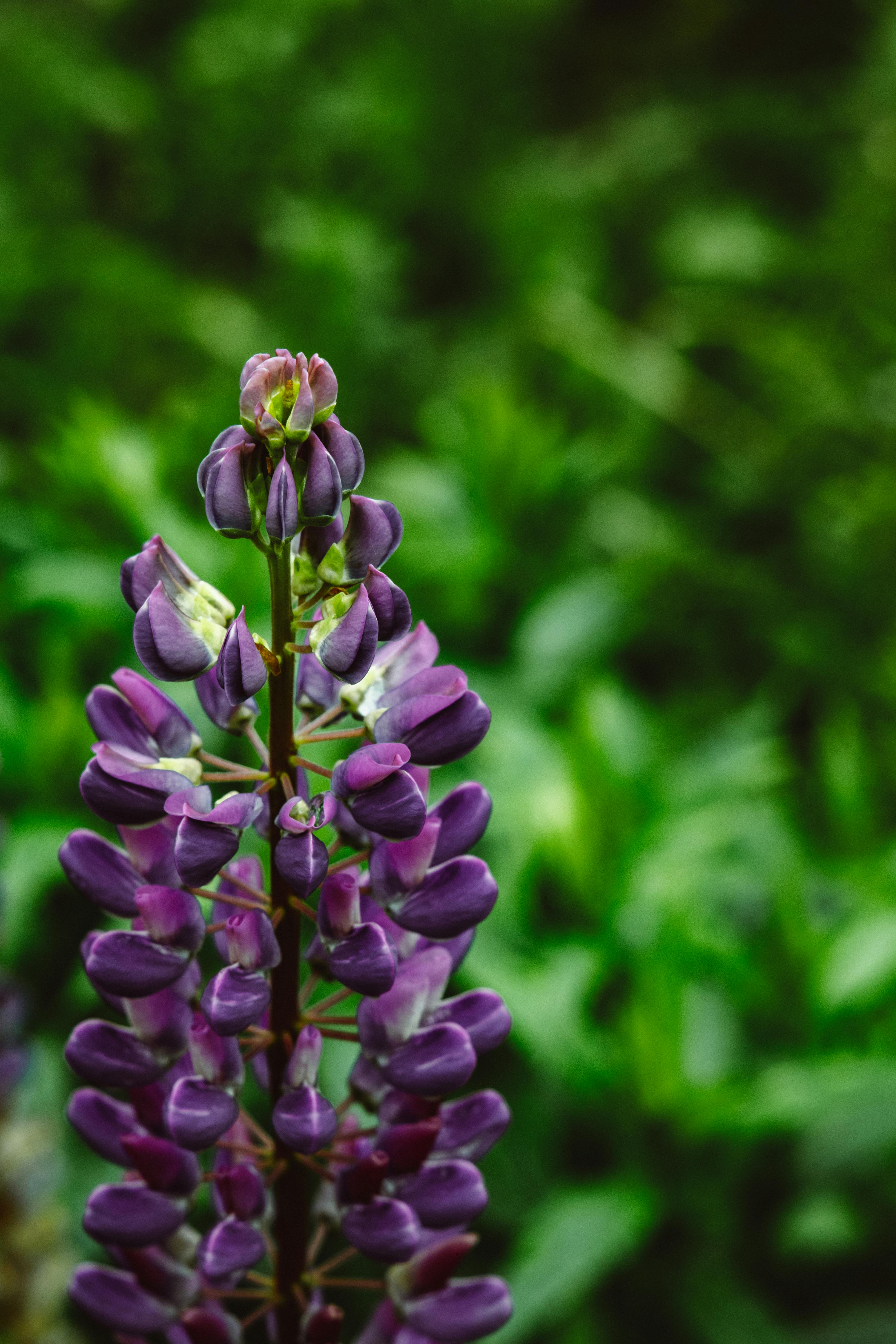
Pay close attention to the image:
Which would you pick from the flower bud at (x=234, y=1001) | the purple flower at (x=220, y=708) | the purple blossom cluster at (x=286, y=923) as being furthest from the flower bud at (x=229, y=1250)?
the purple flower at (x=220, y=708)

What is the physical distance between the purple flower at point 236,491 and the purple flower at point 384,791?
10cm

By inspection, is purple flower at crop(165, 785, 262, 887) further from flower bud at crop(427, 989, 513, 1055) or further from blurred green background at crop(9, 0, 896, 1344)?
blurred green background at crop(9, 0, 896, 1344)

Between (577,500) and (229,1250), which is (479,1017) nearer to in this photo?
(229,1250)

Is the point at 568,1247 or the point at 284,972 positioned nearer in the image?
the point at 284,972

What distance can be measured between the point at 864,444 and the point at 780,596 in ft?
2.06

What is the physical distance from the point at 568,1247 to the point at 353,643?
85 cm

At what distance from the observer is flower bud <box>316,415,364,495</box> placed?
44 centimetres

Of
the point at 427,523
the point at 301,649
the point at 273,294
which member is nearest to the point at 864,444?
the point at 427,523

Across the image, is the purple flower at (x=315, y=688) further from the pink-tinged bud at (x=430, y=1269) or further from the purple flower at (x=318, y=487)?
the pink-tinged bud at (x=430, y=1269)

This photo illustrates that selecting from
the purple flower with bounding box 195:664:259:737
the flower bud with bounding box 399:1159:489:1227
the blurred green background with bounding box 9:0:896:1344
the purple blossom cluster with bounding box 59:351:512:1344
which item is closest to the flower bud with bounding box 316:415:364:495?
the purple blossom cluster with bounding box 59:351:512:1344

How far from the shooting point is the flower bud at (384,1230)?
47cm

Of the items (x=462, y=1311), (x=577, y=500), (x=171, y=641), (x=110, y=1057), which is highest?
(x=577, y=500)

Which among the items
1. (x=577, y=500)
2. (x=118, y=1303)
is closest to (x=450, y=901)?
(x=118, y=1303)

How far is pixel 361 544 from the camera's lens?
1.48 ft
